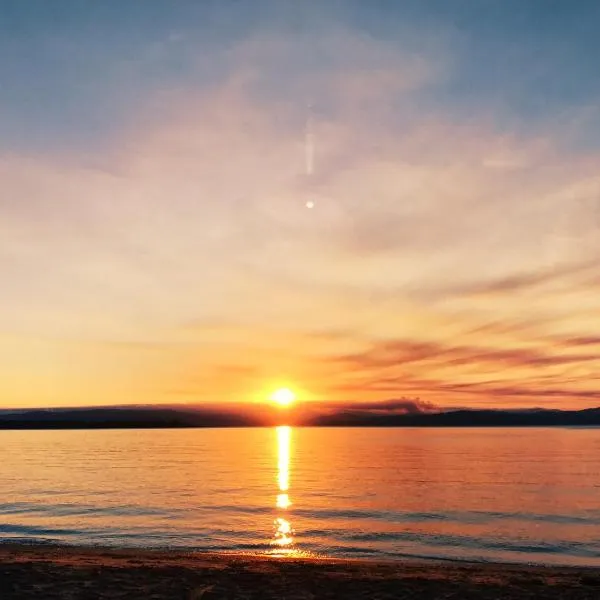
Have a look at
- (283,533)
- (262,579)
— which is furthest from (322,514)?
(262,579)

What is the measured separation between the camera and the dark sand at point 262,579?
20891mm

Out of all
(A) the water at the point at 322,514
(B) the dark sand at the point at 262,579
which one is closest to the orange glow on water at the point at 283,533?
(A) the water at the point at 322,514

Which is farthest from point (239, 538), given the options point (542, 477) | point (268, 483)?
point (542, 477)

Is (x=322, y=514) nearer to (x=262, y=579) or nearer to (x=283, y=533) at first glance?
(x=283, y=533)

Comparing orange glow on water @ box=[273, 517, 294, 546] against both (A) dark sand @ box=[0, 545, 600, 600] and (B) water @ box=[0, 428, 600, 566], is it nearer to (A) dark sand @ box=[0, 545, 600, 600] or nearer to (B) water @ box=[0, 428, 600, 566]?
(B) water @ box=[0, 428, 600, 566]

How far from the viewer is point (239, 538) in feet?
127

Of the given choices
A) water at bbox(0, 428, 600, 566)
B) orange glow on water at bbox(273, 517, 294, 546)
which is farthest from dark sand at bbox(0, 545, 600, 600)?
orange glow on water at bbox(273, 517, 294, 546)

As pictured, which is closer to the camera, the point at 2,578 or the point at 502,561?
the point at 2,578

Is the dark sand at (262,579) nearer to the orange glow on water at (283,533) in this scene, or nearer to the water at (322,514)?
the water at (322,514)

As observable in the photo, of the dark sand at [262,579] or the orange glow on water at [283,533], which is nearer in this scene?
the dark sand at [262,579]

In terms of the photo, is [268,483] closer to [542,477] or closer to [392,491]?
[392,491]

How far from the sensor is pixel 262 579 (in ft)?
76.9

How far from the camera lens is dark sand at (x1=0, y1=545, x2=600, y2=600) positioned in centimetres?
2089

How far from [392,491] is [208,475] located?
32.4 meters
